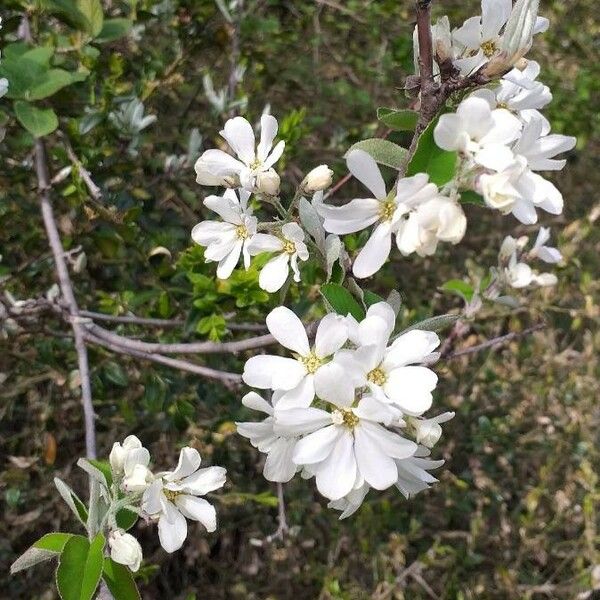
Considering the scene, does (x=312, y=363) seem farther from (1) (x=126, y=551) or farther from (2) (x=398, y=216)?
(1) (x=126, y=551)

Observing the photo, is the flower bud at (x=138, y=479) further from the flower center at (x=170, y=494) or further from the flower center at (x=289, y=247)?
the flower center at (x=289, y=247)

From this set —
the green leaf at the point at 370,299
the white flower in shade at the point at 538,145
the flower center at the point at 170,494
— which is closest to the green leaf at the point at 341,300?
the green leaf at the point at 370,299

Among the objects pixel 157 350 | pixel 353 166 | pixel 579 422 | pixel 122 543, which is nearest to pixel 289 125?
pixel 157 350

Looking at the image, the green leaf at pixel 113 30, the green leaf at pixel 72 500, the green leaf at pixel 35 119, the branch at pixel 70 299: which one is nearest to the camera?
the green leaf at pixel 72 500

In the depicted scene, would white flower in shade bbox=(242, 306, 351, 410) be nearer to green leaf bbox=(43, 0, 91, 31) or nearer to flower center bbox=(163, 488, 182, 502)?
flower center bbox=(163, 488, 182, 502)

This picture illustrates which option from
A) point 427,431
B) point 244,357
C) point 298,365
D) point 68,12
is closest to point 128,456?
point 298,365

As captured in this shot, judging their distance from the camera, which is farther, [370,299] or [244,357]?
[244,357]

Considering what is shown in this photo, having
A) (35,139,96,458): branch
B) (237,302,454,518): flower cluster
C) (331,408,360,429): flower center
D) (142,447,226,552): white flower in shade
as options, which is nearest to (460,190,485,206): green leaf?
(237,302,454,518): flower cluster
